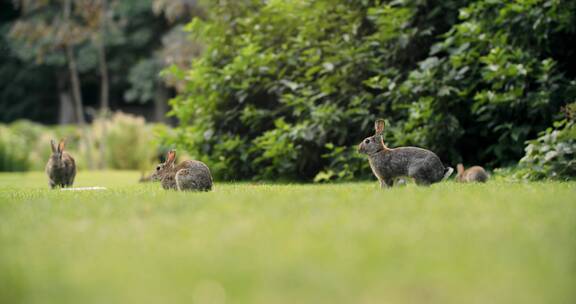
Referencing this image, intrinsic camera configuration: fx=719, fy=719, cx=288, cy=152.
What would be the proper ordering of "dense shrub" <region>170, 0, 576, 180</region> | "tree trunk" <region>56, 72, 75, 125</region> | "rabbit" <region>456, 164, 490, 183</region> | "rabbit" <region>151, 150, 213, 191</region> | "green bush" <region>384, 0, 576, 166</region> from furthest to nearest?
"tree trunk" <region>56, 72, 75, 125</region> → "dense shrub" <region>170, 0, 576, 180</region> → "green bush" <region>384, 0, 576, 166</region> → "rabbit" <region>456, 164, 490, 183</region> → "rabbit" <region>151, 150, 213, 191</region>

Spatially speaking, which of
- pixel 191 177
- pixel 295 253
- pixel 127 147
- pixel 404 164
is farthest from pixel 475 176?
pixel 127 147

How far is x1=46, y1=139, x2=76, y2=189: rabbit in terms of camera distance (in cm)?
1071

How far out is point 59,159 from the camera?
10.8m

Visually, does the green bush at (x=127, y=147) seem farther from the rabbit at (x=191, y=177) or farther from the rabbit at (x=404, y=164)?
the rabbit at (x=404, y=164)

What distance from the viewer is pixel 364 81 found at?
11016 mm

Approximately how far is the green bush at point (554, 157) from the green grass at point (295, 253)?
335 centimetres

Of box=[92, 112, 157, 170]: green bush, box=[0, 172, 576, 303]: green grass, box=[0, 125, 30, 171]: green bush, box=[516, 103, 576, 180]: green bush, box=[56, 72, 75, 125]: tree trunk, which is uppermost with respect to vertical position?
box=[0, 172, 576, 303]: green grass

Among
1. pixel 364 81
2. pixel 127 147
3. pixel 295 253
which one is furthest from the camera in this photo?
pixel 127 147

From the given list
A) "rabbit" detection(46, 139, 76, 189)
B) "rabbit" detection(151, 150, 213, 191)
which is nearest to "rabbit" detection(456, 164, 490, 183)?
"rabbit" detection(151, 150, 213, 191)

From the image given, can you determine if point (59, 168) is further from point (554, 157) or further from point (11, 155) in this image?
point (11, 155)

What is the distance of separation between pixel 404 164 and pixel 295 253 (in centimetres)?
412

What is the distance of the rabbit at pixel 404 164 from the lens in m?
7.42

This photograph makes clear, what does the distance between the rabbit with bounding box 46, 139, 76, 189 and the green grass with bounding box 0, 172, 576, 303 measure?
209 inches

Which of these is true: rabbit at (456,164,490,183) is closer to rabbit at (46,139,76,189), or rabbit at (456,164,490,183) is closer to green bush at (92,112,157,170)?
rabbit at (46,139,76,189)
